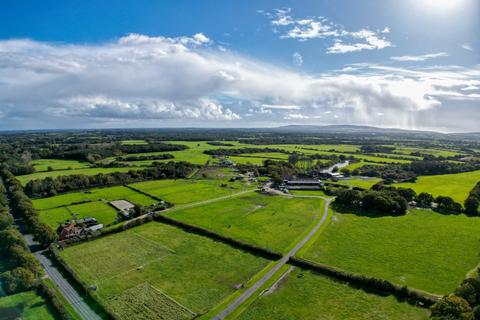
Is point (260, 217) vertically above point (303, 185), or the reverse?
point (303, 185)

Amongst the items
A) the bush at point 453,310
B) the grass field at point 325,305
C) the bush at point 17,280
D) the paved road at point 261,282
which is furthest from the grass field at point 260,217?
the bush at point 17,280

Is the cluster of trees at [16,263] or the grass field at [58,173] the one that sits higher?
the grass field at [58,173]

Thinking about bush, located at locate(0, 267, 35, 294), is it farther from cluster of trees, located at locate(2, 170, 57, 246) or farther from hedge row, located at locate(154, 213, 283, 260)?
hedge row, located at locate(154, 213, 283, 260)

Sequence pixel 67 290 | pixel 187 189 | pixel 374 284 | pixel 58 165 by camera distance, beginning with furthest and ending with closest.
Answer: pixel 58 165 < pixel 187 189 < pixel 67 290 < pixel 374 284

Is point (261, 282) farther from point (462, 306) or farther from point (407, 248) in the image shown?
point (407, 248)

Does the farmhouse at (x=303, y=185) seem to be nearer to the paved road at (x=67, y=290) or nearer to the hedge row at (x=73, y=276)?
the hedge row at (x=73, y=276)

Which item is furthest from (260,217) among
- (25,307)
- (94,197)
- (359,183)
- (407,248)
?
(359,183)

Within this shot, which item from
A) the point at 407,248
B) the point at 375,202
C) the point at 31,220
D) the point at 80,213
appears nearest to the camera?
the point at 407,248
